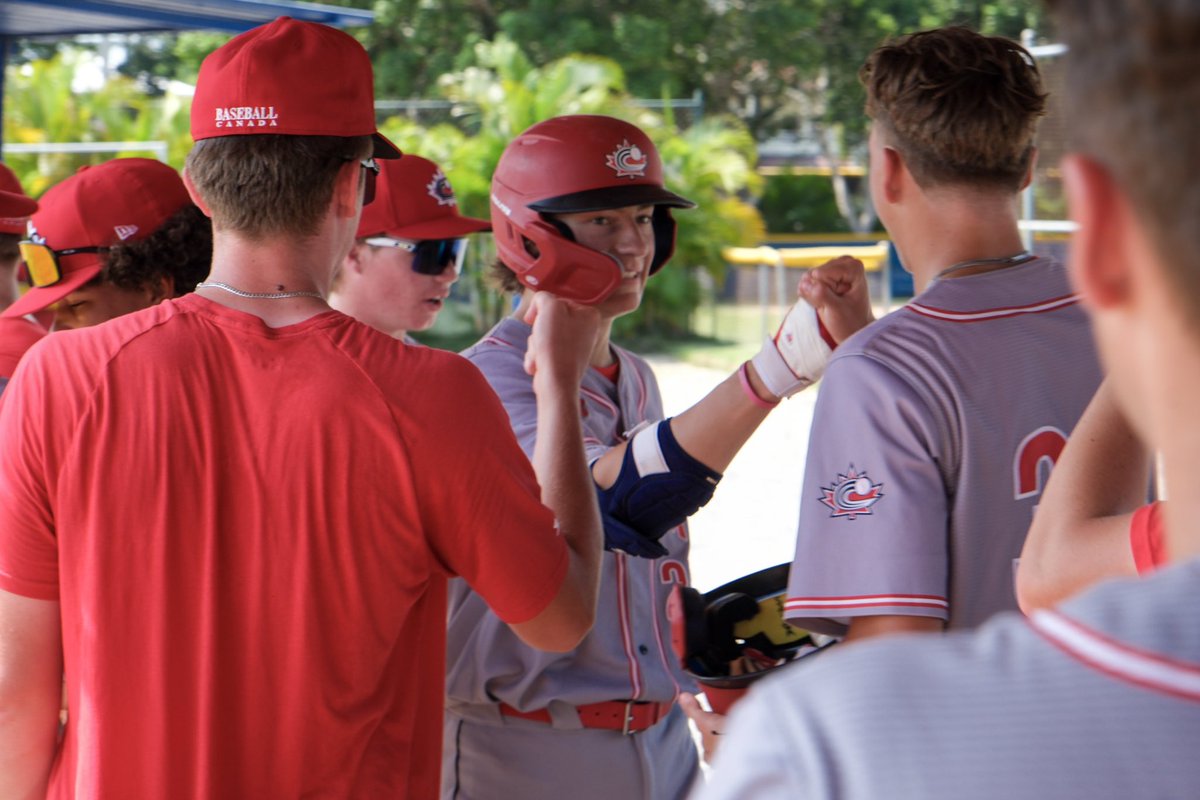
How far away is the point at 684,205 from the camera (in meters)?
3.27

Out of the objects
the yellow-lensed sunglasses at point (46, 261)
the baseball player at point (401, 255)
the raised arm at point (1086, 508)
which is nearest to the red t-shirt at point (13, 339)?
the yellow-lensed sunglasses at point (46, 261)

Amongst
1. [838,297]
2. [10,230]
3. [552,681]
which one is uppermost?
[10,230]

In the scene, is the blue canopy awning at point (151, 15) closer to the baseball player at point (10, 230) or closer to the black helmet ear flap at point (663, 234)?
the baseball player at point (10, 230)

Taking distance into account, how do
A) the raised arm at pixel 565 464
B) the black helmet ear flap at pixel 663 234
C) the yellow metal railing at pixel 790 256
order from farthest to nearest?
1. the yellow metal railing at pixel 790 256
2. the black helmet ear flap at pixel 663 234
3. the raised arm at pixel 565 464

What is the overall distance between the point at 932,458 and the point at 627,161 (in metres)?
1.29

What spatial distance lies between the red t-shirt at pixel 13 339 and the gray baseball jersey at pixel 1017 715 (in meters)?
2.77

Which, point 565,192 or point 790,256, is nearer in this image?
point 565,192

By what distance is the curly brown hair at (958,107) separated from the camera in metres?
2.13

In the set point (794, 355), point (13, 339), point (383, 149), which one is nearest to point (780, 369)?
point (794, 355)

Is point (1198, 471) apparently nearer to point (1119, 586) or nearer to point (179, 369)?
point (1119, 586)

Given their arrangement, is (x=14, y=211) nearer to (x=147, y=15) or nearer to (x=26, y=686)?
(x=26, y=686)

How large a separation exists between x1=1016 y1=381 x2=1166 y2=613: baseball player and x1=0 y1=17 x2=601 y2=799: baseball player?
82 centimetres

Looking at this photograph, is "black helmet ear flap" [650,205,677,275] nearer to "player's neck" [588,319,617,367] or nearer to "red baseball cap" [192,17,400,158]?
"player's neck" [588,319,617,367]

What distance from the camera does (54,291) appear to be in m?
3.09
